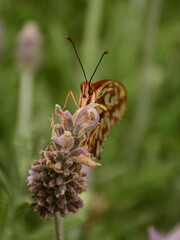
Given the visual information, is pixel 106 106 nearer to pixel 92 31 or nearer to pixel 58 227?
pixel 58 227

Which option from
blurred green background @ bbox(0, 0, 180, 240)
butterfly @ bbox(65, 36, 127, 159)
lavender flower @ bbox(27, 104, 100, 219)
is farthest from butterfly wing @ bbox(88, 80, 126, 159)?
blurred green background @ bbox(0, 0, 180, 240)

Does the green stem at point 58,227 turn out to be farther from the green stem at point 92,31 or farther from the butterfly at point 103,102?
the green stem at point 92,31

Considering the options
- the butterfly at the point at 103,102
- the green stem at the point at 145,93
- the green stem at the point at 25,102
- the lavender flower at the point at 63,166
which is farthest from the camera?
the green stem at the point at 145,93

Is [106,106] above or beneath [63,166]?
above

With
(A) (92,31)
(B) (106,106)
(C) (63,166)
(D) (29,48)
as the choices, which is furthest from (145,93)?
(C) (63,166)

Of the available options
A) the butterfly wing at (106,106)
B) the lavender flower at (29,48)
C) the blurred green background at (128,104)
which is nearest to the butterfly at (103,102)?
the butterfly wing at (106,106)

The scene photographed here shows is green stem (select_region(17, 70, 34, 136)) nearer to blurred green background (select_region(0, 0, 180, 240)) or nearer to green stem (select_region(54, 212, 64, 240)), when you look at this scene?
blurred green background (select_region(0, 0, 180, 240))
